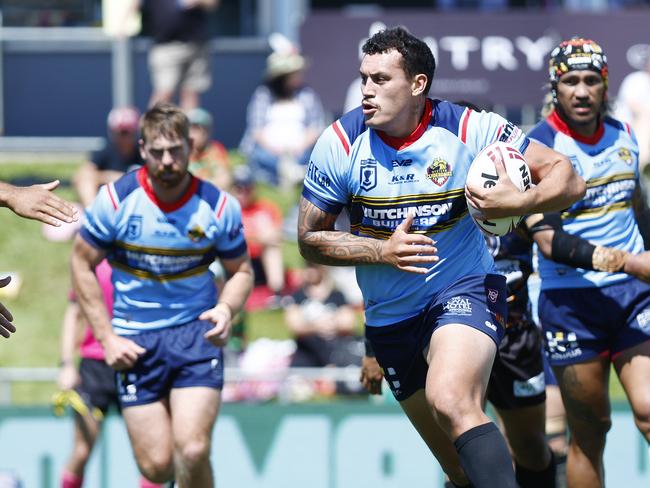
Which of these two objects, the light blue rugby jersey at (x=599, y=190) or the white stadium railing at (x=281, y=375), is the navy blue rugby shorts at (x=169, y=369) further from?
the white stadium railing at (x=281, y=375)

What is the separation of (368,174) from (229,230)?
174 cm

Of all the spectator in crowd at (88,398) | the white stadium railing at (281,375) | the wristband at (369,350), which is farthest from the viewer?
the white stadium railing at (281,375)

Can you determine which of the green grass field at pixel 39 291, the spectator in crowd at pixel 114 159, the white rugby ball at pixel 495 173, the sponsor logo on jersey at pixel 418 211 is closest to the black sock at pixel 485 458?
the white rugby ball at pixel 495 173

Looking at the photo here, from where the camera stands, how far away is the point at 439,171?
5824 millimetres

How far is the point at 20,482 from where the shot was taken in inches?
375

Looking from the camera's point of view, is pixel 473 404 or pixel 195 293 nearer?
pixel 473 404

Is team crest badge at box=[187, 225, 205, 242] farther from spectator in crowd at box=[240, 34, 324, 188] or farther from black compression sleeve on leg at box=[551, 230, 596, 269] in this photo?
spectator in crowd at box=[240, 34, 324, 188]

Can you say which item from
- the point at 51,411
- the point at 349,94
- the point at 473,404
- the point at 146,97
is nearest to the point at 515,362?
the point at 473,404

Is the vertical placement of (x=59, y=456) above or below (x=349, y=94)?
below

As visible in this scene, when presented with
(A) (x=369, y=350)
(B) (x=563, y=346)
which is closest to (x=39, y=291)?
(A) (x=369, y=350)

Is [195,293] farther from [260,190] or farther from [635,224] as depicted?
[260,190]

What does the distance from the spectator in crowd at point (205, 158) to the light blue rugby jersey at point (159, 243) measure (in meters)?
0.55

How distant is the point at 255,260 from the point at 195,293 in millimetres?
4998

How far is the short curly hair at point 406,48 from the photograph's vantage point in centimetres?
586
